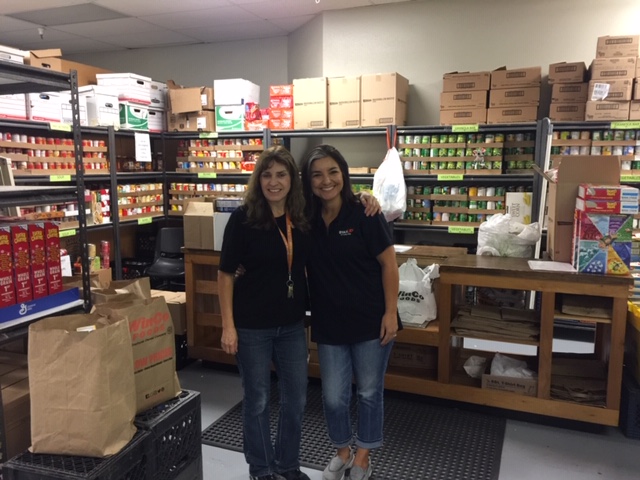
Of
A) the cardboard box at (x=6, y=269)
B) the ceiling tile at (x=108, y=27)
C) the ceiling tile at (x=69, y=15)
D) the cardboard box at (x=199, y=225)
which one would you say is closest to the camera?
the cardboard box at (x=6, y=269)

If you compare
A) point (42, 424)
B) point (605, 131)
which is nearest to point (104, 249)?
point (42, 424)

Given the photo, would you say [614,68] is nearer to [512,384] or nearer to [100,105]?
[512,384]

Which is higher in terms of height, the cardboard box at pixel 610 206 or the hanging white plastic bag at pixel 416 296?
the cardboard box at pixel 610 206

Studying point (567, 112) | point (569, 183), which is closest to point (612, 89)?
point (567, 112)

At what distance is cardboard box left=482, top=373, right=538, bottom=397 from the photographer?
2842mm

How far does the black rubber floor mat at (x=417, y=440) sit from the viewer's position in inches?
96.4

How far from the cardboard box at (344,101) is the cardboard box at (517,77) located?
1.17 metres

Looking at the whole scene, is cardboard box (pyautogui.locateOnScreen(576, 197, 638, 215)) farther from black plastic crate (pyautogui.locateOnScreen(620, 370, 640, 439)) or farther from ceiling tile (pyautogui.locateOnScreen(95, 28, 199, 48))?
ceiling tile (pyautogui.locateOnScreen(95, 28, 199, 48))

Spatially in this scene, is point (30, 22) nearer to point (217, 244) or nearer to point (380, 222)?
point (217, 244)

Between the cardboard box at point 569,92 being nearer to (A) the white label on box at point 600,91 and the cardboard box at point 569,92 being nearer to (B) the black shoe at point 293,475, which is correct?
(A) the white label on box at point 600,91

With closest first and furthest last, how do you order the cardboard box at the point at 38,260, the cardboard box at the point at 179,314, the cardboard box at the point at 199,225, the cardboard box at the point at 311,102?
the cardboard box at the point at 38,260, the cardboard box at the point at 199,225, the cardboard box at the point at 179,314, the cardboard box at the point at 311,102

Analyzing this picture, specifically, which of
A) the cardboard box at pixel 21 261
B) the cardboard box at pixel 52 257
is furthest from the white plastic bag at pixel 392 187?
the cardboard box at pixel 21 261

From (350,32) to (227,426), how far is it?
12.8 feet

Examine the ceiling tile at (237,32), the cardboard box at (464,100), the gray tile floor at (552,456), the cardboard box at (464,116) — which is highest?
the ceiling tile at (237,32)
